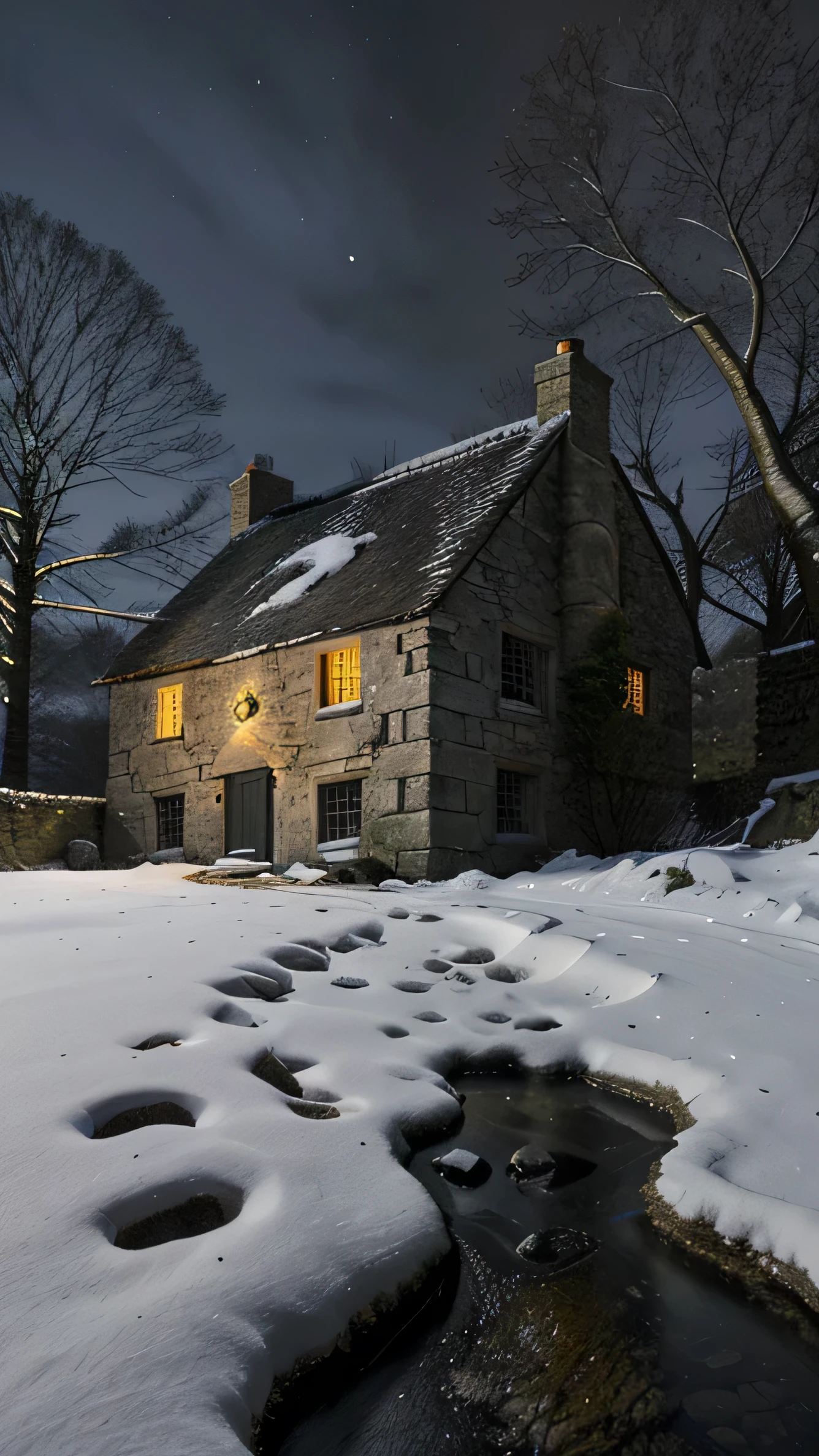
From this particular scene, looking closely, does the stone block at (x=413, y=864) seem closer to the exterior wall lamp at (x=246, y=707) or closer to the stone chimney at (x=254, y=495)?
the exterior wall lamp at (x=246, y=707)

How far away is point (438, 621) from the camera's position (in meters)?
11.6

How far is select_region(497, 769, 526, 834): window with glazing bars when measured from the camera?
498 inches

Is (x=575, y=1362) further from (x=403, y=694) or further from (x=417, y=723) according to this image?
(x=403, y=694)

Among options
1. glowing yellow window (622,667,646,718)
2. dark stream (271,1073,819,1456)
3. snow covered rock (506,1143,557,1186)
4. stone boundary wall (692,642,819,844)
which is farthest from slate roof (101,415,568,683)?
dark stream (271,1073,819,1456)

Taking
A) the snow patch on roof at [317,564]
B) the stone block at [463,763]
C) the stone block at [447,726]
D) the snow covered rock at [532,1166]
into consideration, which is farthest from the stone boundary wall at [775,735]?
the snow covered rock at [532,1166]

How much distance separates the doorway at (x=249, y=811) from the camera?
1333 centimetres

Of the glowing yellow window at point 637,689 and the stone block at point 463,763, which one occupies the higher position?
the glowing yellow window at point 637,689

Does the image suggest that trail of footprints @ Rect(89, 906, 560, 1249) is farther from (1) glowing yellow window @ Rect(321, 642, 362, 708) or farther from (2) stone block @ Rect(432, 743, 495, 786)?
(1) glowing yellow window @ Rect(321, 642, 362, 708)

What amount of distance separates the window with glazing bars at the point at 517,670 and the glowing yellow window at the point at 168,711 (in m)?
5.80

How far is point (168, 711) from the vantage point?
15.7 meters

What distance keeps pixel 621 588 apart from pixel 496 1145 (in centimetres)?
1244

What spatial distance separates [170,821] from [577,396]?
948 centimetres

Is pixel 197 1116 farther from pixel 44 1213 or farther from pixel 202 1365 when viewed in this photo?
pixel 202 1365

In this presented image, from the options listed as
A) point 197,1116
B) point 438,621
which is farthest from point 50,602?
point 197,1116
